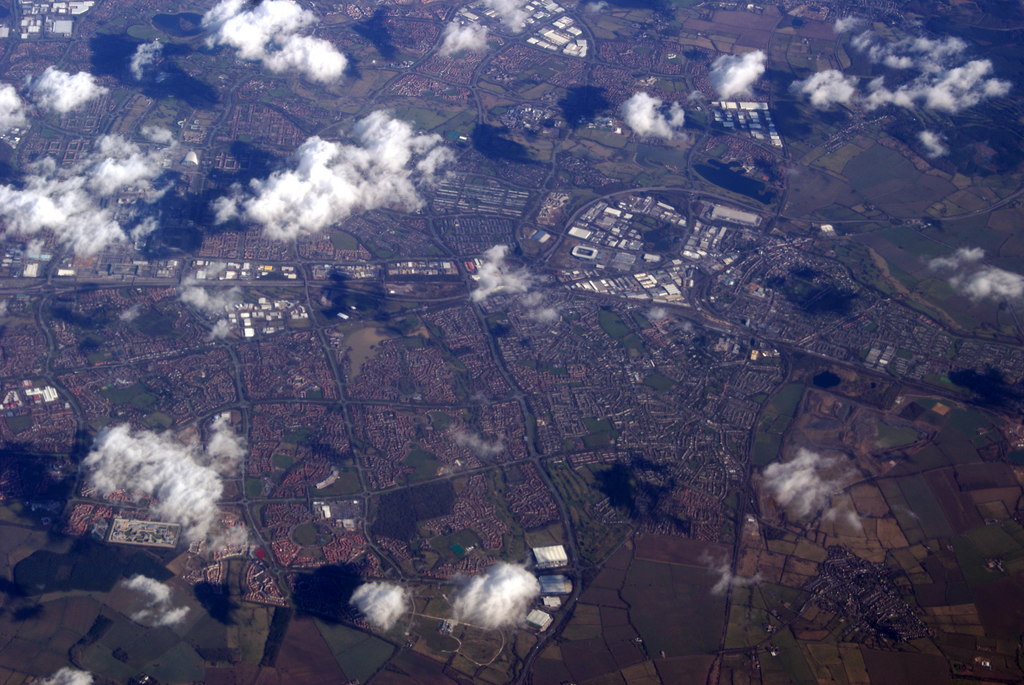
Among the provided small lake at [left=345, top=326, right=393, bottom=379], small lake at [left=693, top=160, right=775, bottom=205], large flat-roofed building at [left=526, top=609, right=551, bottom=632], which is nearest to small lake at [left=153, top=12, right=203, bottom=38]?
small lake at [left=345, top=326, right=393, bottom=379]

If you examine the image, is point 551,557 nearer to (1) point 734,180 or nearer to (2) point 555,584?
(2) point 555,584

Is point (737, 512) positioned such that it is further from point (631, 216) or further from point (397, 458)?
point (631, 216)

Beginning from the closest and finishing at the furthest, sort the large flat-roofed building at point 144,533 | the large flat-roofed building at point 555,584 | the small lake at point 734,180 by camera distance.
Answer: the large flat-roofed building at point 555,584, the large flat-roofed building at point 144,533, the small lake at point 734,180

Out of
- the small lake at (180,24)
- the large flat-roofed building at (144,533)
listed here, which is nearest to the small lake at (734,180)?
the large flat-roofed building at (144,533)

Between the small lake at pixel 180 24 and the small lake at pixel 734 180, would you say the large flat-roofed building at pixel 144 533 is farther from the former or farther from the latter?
the small lake at pixel 180 24

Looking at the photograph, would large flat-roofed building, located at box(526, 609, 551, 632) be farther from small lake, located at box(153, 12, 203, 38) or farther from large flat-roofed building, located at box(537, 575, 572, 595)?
small lake, located at box(153, 12, 203, 38)
